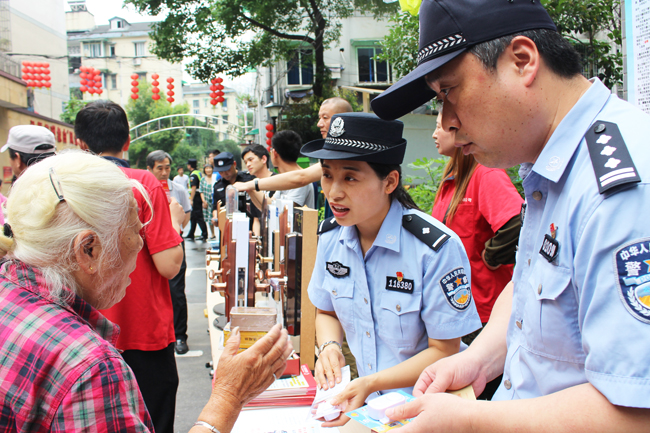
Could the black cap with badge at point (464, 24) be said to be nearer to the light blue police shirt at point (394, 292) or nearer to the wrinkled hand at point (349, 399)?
the light blue police shirt at point (394, 292)

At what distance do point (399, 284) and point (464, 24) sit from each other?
1.07 meters

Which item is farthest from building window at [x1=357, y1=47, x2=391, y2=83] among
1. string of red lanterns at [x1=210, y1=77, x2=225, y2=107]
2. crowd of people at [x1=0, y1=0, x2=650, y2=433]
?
crowd of people at [x1=0, y1=0, x2=650, y2=433]

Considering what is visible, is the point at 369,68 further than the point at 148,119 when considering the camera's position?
No

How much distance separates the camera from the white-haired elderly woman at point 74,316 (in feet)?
3.30

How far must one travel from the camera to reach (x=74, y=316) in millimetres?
1156

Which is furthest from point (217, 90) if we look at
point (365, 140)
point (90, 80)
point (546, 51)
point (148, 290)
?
point (546, 51)

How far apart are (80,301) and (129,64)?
6421 cm

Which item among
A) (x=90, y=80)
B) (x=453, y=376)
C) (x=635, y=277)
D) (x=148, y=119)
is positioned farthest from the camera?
(x=148, y=119)

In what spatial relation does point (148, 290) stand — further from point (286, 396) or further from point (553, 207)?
point (553, 207)

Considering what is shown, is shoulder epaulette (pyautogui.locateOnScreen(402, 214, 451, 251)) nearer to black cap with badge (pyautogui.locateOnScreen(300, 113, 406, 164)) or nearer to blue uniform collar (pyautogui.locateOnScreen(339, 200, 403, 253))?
blue uniform collar (pyautogui.locateOnScreen(339, 200, 403, 253))

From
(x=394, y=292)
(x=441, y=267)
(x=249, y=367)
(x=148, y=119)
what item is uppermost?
(x=148, y=119)

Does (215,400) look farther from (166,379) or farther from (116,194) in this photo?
(166,379)

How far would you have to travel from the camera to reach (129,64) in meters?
57.4

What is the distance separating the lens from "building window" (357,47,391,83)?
21578 mm
